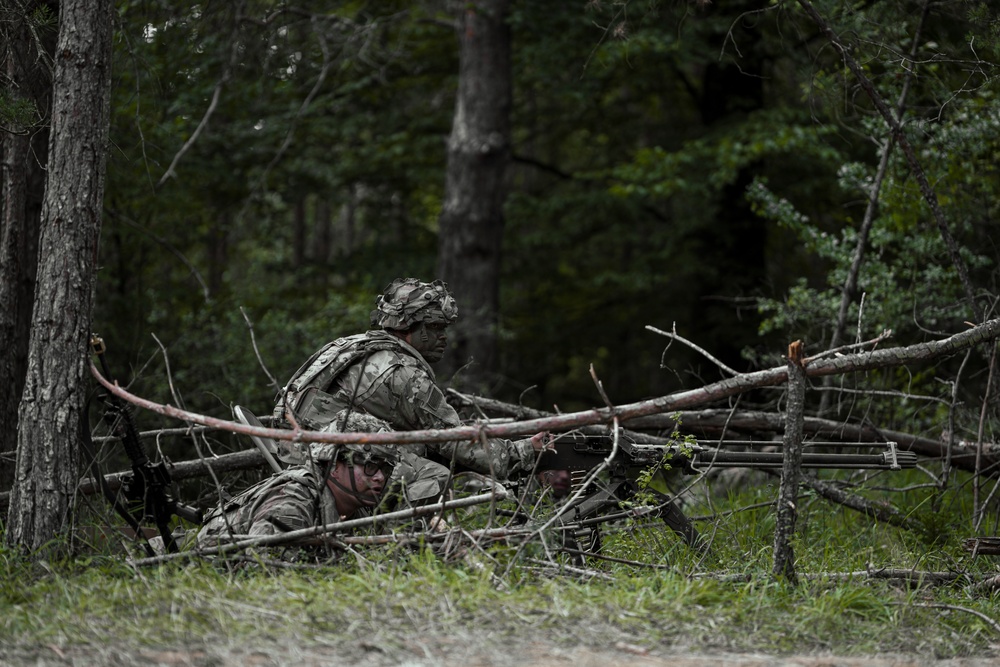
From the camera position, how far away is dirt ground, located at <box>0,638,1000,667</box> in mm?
3717

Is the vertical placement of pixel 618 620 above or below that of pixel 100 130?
below

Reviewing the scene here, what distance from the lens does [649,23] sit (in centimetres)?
1245

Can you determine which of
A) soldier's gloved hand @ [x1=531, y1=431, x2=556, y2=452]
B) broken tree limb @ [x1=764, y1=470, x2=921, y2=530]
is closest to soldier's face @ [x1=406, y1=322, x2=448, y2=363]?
soldier's gloved hand @ [x1=531, y1=431, x2=556, y2=452]

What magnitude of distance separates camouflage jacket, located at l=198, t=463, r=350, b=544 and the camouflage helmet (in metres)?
1.01

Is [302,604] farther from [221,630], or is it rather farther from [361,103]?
[361,103]

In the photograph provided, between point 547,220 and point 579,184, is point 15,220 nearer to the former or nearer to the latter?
point 579,184

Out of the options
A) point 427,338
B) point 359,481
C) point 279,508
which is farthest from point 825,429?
point 279,508

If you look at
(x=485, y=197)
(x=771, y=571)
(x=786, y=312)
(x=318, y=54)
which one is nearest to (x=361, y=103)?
(x=318, y=54)

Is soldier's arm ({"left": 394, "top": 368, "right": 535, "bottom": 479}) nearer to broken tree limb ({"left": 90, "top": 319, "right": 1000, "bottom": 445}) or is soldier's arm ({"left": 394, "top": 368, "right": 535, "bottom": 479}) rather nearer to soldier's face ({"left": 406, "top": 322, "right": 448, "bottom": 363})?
soldier's face ({"left": 406, "top": 322, "right": 448, "bottom": 363})

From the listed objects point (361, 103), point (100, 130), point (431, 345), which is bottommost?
point (431, 345)

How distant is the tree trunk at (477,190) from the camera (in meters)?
12.3

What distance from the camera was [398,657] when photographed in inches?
150

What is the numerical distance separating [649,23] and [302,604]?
32.7 feet

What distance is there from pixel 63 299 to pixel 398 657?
2.49 m
